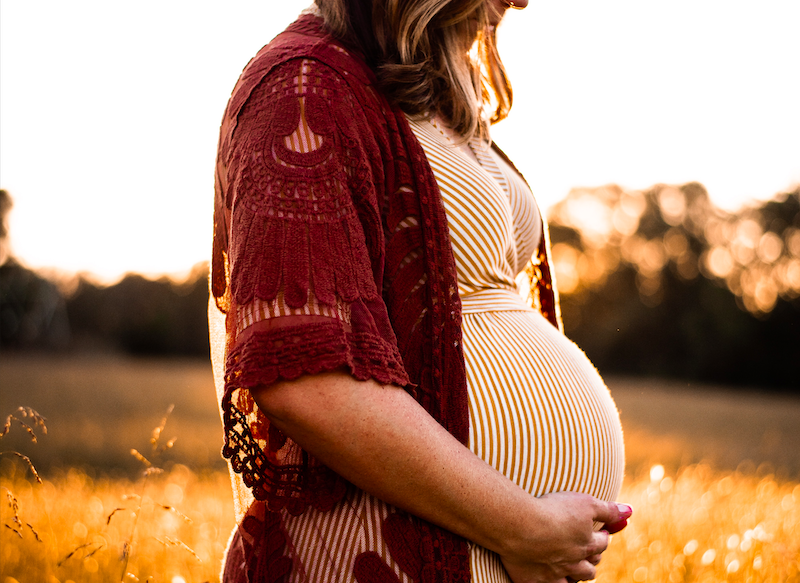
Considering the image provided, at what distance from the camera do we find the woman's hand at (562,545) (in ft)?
3.57

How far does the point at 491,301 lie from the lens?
1350mm

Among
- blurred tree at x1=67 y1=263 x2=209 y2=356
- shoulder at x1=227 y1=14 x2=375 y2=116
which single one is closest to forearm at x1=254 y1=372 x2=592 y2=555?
shoulder at x1=227 y1=14 x2=375 y2=116

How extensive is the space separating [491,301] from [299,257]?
55 cm

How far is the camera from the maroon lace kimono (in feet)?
3.01

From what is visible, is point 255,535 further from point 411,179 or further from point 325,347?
point 411,179

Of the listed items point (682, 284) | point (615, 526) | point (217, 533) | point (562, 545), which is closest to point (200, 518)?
point (217, 533)

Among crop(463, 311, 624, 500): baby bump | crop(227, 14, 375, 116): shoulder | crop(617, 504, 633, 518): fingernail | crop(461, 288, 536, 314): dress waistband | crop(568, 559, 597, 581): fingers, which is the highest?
crop(227, 14, 375, 116): shoulder

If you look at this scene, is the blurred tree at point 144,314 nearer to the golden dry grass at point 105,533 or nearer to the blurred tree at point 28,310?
the blurred tree at point 28,310

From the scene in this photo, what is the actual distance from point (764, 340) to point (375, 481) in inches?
1239

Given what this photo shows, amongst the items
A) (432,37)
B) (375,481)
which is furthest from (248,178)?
(432,37)

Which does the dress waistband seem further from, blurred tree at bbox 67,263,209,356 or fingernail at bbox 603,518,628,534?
blurred tree at bbox 67,263,209,356

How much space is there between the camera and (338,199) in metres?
0.97

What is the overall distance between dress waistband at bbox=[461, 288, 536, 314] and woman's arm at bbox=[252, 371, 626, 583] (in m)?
0.33

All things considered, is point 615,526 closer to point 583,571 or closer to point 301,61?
point 583,571
